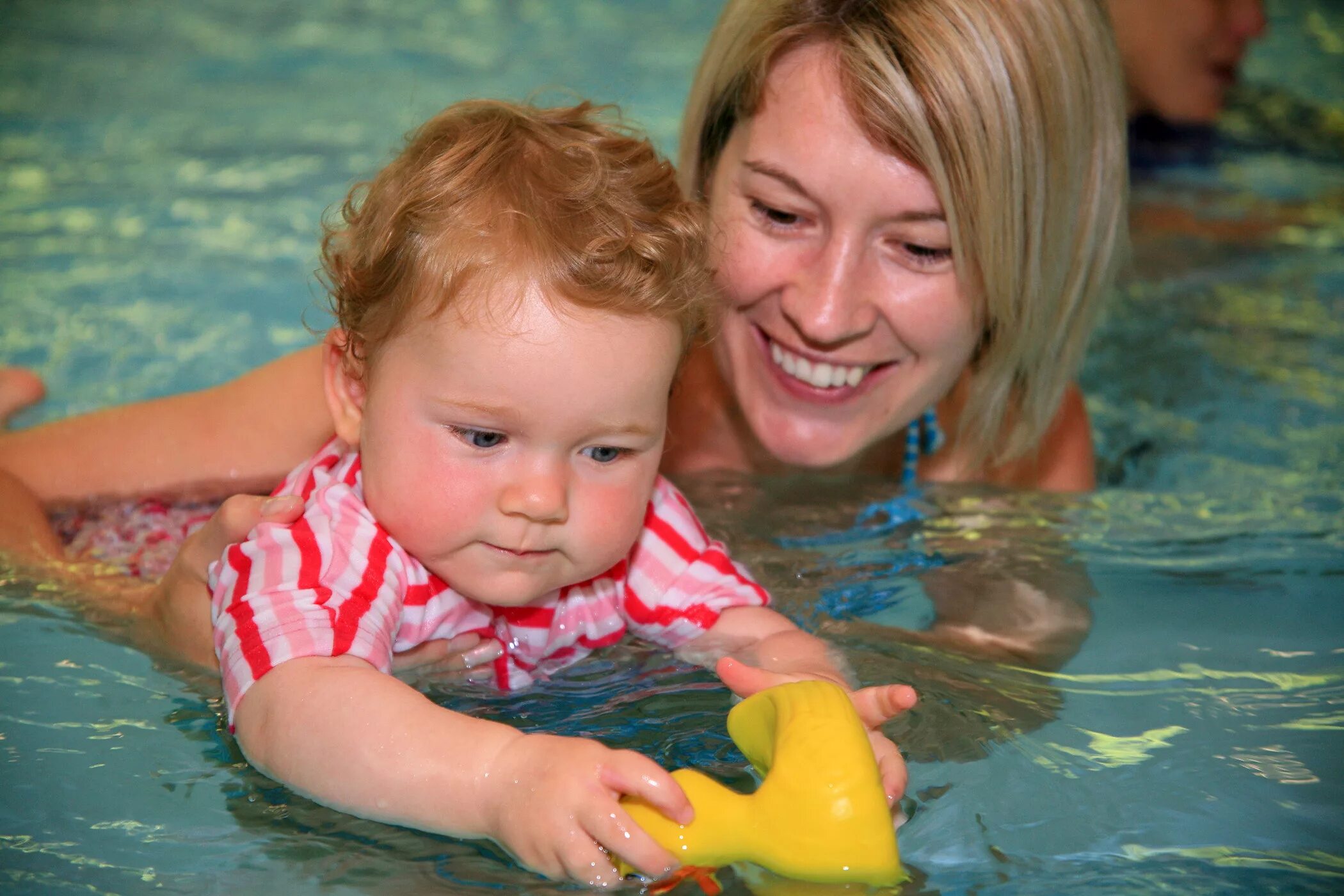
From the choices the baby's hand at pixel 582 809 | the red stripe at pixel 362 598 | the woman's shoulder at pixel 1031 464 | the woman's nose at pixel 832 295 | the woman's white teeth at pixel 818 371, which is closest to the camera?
the baby's hand at pixel 582 809

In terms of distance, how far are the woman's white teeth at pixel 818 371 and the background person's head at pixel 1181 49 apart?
3.58 meters

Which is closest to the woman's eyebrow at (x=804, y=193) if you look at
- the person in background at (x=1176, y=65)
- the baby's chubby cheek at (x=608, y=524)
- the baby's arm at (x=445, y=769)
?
the baby's chubby cheek at (x=608, y=524)

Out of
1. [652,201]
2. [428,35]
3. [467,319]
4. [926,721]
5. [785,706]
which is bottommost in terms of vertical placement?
[926,721]

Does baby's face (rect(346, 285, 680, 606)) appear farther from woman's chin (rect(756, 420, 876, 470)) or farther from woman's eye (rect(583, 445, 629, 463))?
woman's chin (rect(756, 420, 876, 470))

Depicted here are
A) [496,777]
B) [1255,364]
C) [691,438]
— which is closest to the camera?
[496,777]

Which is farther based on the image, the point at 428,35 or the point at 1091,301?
the point at 428,35

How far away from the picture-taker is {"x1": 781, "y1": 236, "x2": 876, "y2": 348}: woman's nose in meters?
2.31

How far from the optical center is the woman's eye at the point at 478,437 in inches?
70.7

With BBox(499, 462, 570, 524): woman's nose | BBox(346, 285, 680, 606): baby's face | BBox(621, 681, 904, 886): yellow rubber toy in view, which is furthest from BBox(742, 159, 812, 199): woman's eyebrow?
BBox(621, 681, 904, 886): yellow rubber toy

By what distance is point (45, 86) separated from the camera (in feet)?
17.3

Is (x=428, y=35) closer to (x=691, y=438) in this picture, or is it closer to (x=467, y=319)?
(x=691, y=438)

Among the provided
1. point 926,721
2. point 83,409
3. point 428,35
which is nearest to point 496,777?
point 926,721

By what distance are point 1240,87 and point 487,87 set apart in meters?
3.29

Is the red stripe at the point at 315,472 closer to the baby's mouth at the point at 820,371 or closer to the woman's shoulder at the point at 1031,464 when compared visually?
the baby's mouth at the point at 820,371
